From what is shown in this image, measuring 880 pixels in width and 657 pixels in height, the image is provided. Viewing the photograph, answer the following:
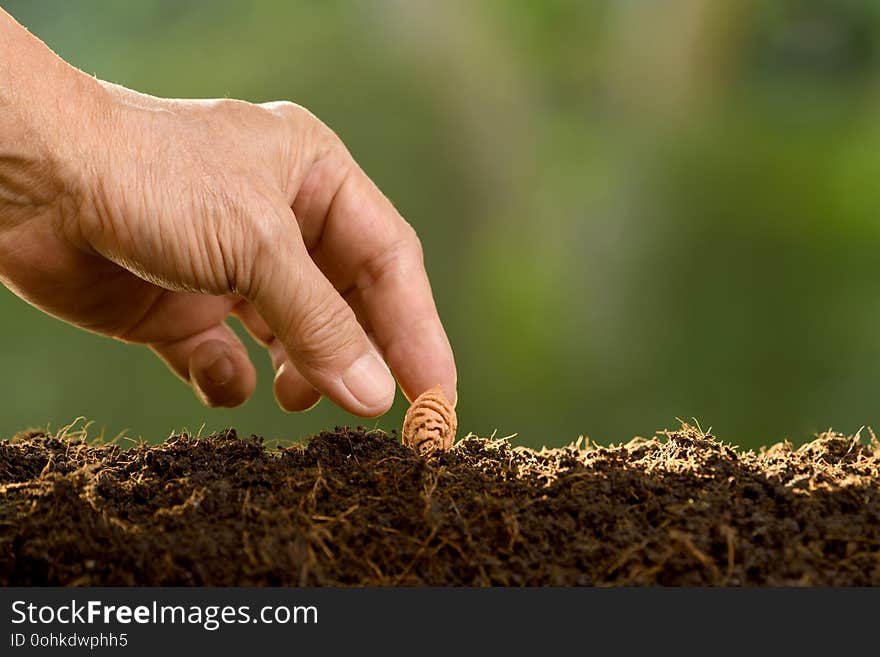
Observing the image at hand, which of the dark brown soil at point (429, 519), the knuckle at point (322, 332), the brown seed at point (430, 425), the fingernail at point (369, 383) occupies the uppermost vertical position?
the knuckle at point (322, 332)

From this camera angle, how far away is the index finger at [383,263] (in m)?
1.68

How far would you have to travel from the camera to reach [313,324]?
52.9 inches

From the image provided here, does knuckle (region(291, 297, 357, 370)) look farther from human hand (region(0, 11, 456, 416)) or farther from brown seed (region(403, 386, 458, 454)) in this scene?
brown seed (region(403, 386, 458, 454))

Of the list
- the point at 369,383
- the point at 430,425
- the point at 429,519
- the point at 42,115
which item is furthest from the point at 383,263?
the point at 429,519

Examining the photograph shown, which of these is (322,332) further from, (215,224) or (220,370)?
(220,370)

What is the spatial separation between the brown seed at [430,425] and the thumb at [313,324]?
0.09 metres

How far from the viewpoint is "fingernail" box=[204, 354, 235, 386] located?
6.33ft


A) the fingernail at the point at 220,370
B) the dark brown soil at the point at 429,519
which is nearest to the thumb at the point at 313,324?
the dark brown soil at the point at 429,519

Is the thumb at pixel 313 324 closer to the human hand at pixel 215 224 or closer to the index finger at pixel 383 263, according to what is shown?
the human hand at pixel 215 224

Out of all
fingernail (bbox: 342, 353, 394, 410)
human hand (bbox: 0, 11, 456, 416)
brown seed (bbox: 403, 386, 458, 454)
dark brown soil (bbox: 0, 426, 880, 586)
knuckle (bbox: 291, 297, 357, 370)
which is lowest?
dark brown soil (bbox: 0, 426, 880, 586)

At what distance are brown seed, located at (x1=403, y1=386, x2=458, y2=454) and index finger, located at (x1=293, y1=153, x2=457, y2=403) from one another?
247 mm

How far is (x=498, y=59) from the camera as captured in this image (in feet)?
10.7

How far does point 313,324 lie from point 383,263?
42cm

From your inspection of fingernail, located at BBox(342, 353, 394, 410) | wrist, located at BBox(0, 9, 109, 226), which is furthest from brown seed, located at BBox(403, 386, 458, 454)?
wrist, located at BBox(0, 9, 109, 226)
